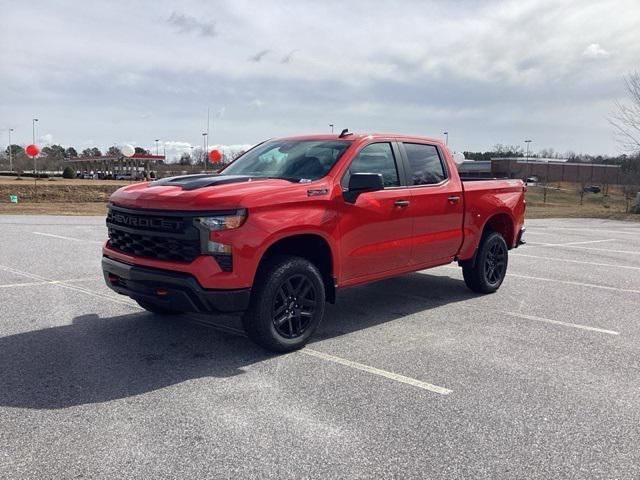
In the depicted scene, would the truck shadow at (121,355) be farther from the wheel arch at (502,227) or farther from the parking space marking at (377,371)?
the wheel arch at (502,227)

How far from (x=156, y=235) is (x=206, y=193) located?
0.56 meters

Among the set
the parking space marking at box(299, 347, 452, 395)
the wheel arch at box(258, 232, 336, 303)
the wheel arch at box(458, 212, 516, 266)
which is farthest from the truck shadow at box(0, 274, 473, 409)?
the wheel arch at box(458, 212, 516, 266)

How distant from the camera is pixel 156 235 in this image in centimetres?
462

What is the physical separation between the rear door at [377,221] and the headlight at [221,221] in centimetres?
116

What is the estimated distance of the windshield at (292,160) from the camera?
17.9ft

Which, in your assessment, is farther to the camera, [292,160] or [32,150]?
[32,150]

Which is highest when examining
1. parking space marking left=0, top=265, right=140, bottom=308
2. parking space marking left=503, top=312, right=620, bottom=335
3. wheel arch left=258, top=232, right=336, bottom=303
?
wheel arch left=258, top=232, right=336, bottom=303

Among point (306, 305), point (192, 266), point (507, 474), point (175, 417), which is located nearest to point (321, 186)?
point (306, 305)

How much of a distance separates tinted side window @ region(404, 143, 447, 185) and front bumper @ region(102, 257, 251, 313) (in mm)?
2656

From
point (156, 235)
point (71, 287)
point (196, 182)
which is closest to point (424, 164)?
point (196, 182)

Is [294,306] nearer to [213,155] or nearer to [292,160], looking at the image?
[292,160]

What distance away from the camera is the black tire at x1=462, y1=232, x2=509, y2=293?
24.1ft

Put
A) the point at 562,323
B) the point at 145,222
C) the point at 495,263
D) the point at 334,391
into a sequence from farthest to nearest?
the point at 495,263 → the point at 562,323 → the point at 145,222 → the point at 334,391

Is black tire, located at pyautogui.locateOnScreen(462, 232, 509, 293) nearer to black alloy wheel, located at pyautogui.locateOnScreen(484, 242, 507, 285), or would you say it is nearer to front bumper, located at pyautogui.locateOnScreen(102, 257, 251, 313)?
black alloy wheel, located at pyautogui.locateOnScreen(484, 242, 507, 285)
